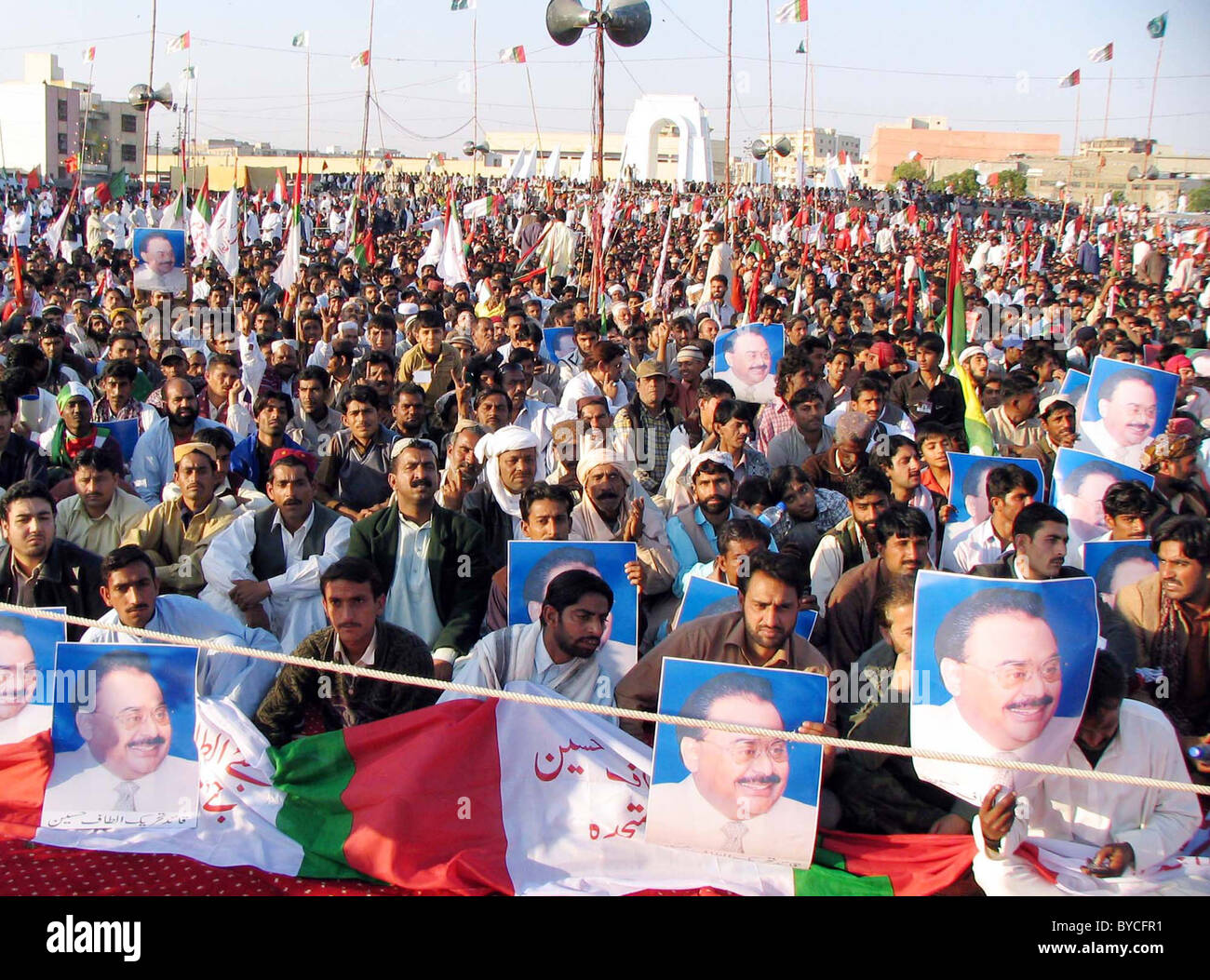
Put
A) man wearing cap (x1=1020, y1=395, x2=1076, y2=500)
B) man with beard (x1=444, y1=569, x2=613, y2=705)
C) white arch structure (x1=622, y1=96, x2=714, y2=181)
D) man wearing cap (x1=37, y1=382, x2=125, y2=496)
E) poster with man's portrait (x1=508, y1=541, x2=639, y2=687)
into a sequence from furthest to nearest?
1. white arch structure (x1=622, y1=96, x2=714, y2=181)
2. man wearing cap (x1=1020, y1=395, x2=1076, y2=500)
3. man wearing cap (x1=37, y1=382, x2=125, y2=496)
4. poster with man's portrait (x1=508, y1=541, x2=639, y2=687)
5. man with beard (x1=444, y1=569, x2=613, y2=705)

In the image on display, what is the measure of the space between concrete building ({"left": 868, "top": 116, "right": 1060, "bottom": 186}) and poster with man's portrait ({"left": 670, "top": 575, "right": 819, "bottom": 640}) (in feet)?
251

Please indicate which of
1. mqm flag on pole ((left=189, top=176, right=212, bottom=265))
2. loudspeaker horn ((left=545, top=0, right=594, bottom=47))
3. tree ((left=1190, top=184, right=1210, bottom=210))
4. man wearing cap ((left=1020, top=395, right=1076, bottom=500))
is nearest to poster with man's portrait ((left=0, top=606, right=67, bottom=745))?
man wearing cap ((left=1020, top=395, right=1076, bottom=500))

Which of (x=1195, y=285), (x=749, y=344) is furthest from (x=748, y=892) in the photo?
(x=1195, y=285)

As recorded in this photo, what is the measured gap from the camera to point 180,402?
21.1ft

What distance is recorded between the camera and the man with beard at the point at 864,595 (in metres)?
4.26

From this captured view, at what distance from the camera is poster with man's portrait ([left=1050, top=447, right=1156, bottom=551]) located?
5.15 meters

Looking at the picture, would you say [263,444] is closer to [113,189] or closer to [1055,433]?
[1055,433]

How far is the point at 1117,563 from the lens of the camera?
4.39 meters

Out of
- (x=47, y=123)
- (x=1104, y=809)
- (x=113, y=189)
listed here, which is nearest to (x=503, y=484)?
(x=1104, y=809)

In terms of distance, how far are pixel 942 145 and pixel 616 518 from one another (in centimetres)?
8372

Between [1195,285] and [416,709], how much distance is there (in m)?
18.2

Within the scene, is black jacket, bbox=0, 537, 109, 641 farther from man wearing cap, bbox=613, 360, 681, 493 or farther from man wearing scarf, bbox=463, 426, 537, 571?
man wearing cap, bbox=613, 360, 681, 493

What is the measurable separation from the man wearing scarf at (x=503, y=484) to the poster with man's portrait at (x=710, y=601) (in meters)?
1.14

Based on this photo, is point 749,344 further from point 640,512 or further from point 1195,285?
point 1195,285
